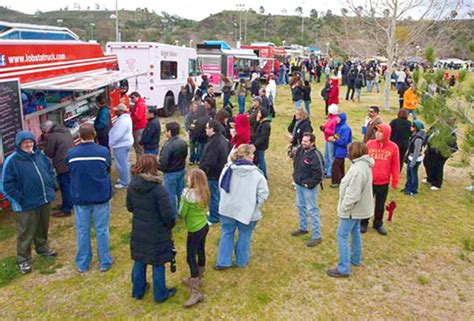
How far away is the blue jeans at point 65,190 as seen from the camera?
6.44m

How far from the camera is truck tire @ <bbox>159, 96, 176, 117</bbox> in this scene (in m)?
14.3

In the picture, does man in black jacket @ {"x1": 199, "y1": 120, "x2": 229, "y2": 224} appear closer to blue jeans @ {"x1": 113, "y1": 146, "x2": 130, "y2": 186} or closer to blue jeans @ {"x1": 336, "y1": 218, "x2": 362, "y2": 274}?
blue jeans @ {"x1": 336, "y1": 218, "x2": 362, "y2": 274}

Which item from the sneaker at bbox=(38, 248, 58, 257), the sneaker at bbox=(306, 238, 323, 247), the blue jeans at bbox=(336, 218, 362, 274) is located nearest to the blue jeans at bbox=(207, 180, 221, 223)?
Answer: the sneaker at bbox=(306, 238, 323, 247)

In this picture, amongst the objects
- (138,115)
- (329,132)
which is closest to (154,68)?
(138,115)

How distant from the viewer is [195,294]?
4.41 meters

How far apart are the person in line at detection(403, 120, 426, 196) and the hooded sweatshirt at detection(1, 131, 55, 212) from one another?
6.05 metres

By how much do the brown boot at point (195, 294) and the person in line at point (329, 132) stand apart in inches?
170

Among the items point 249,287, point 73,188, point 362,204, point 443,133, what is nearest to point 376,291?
point 362,204

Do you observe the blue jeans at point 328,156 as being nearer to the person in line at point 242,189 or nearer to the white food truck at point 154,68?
the person in line at point 242,189

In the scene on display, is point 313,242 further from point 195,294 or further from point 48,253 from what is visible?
point 48,253

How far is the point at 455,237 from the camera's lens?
20.9 feet

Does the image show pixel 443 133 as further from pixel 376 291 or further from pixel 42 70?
pixel 42 70

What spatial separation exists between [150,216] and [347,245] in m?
2.34

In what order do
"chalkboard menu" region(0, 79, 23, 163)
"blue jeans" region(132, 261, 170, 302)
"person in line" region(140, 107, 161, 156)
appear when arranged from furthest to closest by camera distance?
"person in line" region(140, 107, 161, 156) → "chalkboard menu" region(0, 79, 23, 163) → "blue jeans" region(132, 261, 170, 302)
